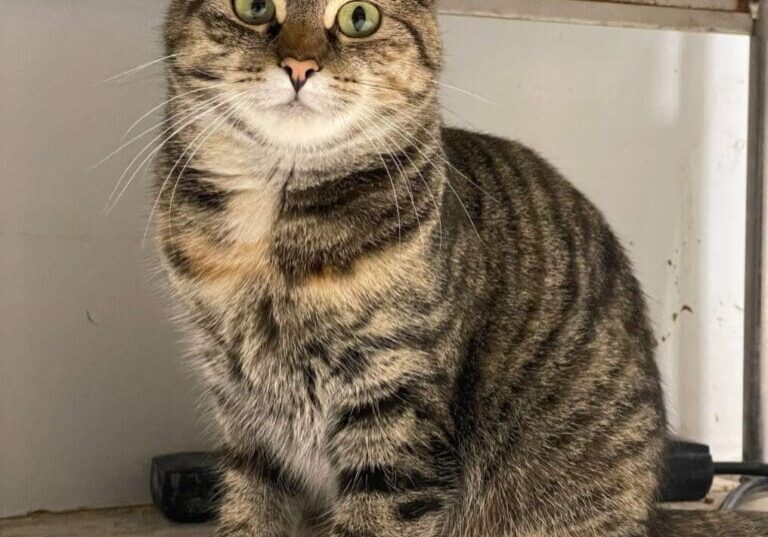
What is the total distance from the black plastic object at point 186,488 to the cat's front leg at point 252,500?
139mm

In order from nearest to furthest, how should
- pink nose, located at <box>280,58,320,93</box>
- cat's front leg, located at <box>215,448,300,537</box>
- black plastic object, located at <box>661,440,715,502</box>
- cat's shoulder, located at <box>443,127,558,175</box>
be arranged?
pink nose, located at <box>280,58,320,93</box> < cat's front leg, located at <box>215,448,300,537</box> < cat's shoulder, located at <box>443,127,558,175</box> < black plastic object, located at <box>661,440,715,502</box>

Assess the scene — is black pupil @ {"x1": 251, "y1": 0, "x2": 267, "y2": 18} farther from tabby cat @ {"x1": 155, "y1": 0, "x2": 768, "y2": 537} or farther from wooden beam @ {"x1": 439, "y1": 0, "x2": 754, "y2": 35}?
wooden beam @ {"x1": 439, "y1": 0, "x2": 754, "y2": 35}

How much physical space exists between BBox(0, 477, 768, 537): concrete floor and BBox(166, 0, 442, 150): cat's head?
2.09 ft

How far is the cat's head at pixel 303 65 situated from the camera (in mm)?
A: 988

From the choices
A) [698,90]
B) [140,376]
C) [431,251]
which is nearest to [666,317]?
[698,90]

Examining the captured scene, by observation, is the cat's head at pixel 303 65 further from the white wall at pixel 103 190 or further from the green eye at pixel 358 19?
the white wall at pixel 103 190

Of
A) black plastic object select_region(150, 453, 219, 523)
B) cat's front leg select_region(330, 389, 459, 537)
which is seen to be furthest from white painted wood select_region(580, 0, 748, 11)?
black plastic object select_region(150, 453, 219, 523)

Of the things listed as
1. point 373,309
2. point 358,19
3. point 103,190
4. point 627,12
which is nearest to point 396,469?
point 373,309

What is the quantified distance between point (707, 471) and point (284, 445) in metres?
0.77

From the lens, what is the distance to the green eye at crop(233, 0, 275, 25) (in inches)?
40.6

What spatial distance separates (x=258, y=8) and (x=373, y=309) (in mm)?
344

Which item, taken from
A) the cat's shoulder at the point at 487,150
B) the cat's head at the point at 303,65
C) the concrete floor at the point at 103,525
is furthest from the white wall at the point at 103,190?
the cat's head at the point at 303,65

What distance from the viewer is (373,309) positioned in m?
1.06

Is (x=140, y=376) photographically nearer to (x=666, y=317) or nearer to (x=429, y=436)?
(x=429, y=436)
